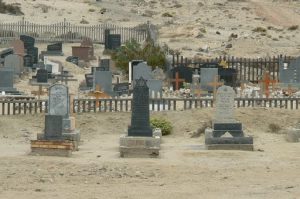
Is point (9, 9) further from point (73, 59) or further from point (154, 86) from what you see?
point (154, 86)

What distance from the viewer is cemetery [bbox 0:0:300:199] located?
1617 cm

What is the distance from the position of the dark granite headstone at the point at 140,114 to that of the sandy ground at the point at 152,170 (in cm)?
60

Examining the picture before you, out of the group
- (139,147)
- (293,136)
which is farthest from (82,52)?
(139,147)

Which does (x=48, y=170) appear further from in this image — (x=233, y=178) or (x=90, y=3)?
(x=90, y=3)

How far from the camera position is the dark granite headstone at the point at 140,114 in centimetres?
2044

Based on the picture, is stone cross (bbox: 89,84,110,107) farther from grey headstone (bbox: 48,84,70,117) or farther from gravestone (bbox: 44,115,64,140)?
gravestone (bbox: 44,115,64,140)

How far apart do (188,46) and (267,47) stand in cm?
411

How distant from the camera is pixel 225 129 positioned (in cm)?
2120

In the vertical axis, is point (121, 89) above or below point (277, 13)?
below

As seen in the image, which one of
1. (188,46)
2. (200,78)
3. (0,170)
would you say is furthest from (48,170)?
(188,46)

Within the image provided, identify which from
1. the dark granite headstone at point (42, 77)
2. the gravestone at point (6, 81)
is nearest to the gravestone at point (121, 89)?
the gravestone at point (6, 81)

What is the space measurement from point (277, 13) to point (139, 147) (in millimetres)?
55170

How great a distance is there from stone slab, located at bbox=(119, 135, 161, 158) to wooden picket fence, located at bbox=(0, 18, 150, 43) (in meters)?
30.8

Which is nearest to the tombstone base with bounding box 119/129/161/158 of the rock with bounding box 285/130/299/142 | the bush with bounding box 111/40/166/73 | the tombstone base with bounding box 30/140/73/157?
the tombstone base with bounding box 30/140/73/157
